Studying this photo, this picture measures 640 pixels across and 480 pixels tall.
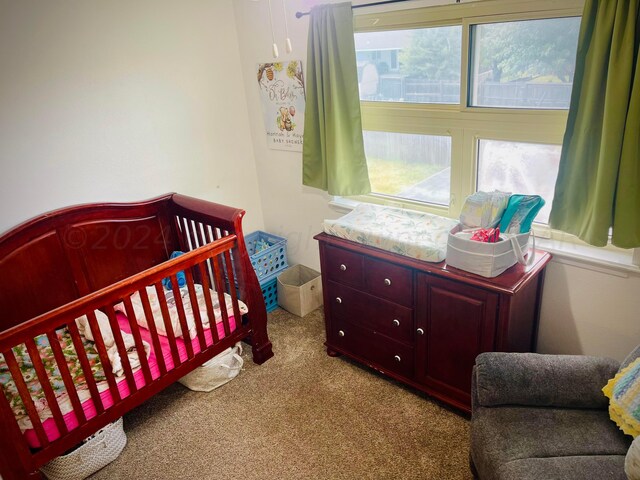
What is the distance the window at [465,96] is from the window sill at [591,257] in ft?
0.56

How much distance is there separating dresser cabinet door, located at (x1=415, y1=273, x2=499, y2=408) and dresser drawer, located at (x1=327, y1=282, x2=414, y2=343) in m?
0.08

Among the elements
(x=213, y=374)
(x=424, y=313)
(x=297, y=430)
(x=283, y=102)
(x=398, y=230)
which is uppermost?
(x=283, y=102)

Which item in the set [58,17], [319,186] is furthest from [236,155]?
[58,17]

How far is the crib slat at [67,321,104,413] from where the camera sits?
1899 mm

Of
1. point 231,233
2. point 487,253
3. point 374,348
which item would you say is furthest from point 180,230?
point 487,253

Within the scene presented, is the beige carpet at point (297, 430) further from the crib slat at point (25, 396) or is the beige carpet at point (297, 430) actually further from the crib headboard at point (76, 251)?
the crib headboard at point (76, 251)

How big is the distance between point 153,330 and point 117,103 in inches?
51.1

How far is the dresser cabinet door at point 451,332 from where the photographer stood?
6.46ft

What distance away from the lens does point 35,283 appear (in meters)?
2.38

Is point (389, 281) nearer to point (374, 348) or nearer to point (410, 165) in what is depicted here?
point (374, 348)

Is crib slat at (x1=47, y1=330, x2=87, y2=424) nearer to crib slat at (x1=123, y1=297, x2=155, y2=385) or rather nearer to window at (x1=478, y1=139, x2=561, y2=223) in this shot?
crib slat at (x1=123, y1=297, x2=155, y2=385)

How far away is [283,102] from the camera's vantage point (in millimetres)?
2986

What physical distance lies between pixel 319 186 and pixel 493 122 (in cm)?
109

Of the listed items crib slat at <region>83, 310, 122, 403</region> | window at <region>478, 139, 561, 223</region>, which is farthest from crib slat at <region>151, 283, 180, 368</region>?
window at <region>478, 139, 561, 223</region>
